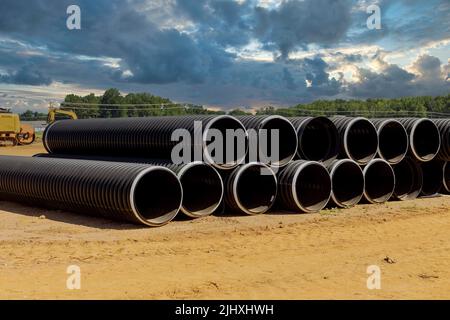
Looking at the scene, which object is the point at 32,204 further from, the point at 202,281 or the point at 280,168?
the point at 202,281

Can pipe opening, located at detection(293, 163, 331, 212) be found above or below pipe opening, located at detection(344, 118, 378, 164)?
below

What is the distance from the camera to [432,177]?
16656mm

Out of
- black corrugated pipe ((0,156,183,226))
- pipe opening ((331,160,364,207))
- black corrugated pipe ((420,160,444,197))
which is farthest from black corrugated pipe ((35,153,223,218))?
black corrugated pipe ((420,160,444,197))

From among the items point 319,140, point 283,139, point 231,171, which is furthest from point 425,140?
point 231,171

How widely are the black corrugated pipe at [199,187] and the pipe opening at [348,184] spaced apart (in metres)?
3.40

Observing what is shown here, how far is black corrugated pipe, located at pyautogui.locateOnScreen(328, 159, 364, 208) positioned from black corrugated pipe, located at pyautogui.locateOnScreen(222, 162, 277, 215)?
68.2 inches

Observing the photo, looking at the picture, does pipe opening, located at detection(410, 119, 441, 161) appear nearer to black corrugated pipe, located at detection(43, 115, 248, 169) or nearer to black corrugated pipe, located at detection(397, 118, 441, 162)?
black corrugated pipe, located at detection(397, 118, 441, 162)

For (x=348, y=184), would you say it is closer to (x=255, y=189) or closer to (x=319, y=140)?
(x=319, y=140)

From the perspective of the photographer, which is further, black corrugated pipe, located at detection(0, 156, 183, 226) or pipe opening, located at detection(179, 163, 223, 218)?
pipe opening, located at detection(179, 163, 223, 218)

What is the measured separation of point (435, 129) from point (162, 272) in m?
11.8

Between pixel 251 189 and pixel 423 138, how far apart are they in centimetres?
682

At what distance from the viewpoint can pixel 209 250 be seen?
8.77 meters

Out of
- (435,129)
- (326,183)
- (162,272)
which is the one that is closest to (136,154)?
(326,183)

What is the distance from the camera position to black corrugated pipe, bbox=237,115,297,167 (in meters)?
12.4
